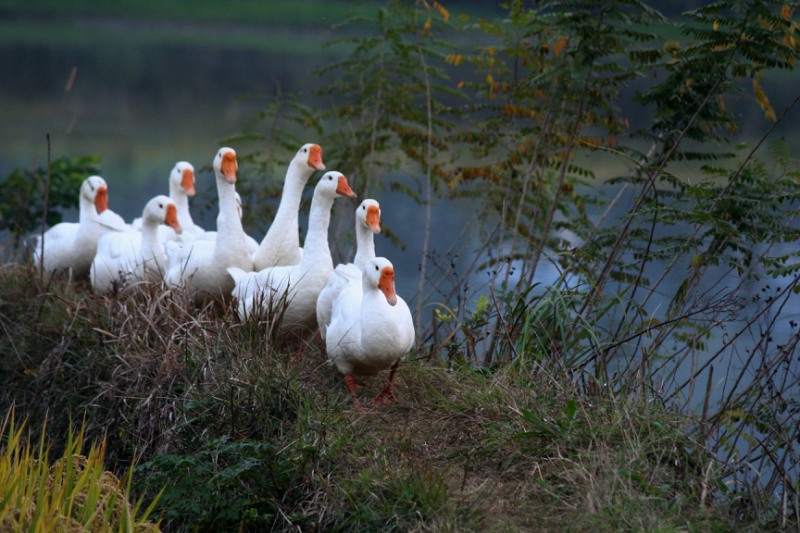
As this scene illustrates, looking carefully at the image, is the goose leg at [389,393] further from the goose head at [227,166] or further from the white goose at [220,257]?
the goose head at [227,166]

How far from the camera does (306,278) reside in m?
5.42

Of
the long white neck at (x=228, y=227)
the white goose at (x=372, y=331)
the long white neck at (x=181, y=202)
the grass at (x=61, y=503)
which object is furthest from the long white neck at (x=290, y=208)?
the grass at (x=61, y=503)

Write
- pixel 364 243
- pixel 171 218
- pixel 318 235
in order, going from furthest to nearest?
1. pixel 171 218
2. pixel 318 235
3. pixel 364 243

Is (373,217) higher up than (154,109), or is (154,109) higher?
(373,217)

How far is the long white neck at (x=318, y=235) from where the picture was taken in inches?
215

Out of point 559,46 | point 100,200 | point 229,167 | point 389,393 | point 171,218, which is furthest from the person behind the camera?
point 100,200

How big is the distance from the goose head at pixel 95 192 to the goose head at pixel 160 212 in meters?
Answer: 1.05

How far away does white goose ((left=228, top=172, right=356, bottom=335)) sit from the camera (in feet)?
17.7

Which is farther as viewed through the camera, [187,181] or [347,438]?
[187,181]

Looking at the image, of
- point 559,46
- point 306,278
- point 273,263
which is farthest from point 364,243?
point 559,46

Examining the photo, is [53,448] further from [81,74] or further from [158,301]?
[81,74]

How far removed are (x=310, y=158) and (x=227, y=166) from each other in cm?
64

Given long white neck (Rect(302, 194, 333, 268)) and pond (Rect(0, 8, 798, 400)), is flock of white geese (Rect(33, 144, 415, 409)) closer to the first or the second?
long white neck (Rect(302, 194, 333, 268))

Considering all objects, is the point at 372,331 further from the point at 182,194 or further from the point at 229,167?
the point at 182,194
